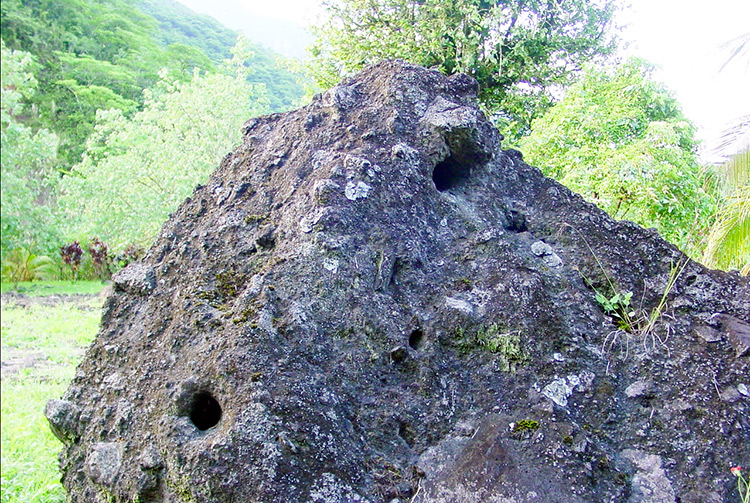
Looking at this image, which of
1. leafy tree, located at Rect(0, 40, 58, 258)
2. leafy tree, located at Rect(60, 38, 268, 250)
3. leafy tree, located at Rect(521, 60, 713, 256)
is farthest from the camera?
leafy tree, located at Rect(60, 38, 268, 250)

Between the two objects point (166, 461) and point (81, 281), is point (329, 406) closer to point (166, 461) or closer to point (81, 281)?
point (166, 461)

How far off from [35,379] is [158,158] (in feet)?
20.9

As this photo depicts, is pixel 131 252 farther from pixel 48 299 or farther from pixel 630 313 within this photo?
pixel 630 313

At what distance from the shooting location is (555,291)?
2.86 m

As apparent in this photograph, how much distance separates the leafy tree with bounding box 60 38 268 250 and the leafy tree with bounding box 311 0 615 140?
4.16m

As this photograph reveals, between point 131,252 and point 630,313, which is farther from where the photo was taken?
point 131,252

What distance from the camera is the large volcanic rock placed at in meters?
2.25

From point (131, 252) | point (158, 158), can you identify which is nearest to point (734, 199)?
point (158, 158)

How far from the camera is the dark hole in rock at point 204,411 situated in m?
2.44

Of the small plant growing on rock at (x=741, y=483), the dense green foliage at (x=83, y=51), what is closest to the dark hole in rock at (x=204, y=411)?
the dense green foliage at (x=83, y=51)

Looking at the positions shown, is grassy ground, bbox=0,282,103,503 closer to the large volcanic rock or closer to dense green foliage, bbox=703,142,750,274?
the large volcanic rock

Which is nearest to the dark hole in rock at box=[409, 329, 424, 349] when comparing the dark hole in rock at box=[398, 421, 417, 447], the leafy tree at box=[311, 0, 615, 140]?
the dark hole in rock at box=[398, 421, 417, 447]

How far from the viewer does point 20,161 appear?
2.18 m

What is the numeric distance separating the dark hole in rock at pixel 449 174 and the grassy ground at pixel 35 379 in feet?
10.7
